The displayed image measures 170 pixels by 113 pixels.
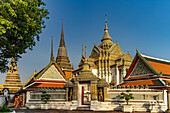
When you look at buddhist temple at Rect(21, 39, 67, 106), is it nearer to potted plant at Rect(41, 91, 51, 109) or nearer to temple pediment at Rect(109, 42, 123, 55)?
potted plant at Rect(41, 91, 51, 109)

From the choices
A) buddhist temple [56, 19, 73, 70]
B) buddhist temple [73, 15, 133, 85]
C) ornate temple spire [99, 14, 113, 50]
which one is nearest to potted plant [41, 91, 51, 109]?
buddhist temple [73, 15, 133, 85]

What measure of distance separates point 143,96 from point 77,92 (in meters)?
5.83

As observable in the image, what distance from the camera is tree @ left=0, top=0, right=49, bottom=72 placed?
40.5 feet

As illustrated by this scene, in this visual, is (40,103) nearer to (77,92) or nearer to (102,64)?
(77,92)

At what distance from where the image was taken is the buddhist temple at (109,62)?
41.7 meters

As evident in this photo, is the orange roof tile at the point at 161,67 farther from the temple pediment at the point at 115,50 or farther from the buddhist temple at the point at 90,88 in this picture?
the temple pediment at the point at 115,50

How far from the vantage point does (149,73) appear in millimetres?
19922

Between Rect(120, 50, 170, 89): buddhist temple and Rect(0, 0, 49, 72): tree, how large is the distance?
1038cm

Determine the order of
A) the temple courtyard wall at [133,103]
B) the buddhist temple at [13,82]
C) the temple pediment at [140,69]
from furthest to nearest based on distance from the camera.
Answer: the buddhist temple at [13,82] < the temple pediment at [140,69] < the temple courtyard wall at [133,103]

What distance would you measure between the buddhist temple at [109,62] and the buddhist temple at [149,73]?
18037mm

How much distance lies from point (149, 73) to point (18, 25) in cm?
1415

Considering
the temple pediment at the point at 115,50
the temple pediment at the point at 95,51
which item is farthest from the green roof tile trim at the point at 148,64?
the temple pediment at the point at 95,51

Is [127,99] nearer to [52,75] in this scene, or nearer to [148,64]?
[148,64]

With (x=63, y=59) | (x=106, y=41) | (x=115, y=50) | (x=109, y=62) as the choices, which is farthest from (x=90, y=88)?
(x=63, y=59)
